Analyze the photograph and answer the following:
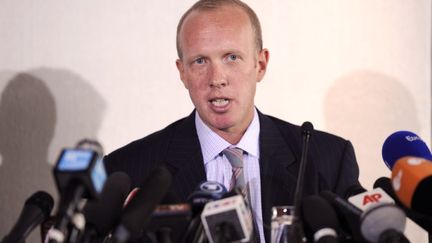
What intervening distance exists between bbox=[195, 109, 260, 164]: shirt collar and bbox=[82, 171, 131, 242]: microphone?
3.65 feet

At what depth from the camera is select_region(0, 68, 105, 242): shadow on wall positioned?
3.07 meters

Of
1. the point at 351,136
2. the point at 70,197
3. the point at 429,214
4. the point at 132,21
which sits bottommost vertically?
the point at 351,136

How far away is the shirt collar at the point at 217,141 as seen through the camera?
8.88 ft

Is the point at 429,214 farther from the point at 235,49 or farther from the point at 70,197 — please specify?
the point at 235,49

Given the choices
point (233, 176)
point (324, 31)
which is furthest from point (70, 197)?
point (324, 31)

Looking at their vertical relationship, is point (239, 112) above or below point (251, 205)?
above

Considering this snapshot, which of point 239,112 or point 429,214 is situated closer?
point 429,214

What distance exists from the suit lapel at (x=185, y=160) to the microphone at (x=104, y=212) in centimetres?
93

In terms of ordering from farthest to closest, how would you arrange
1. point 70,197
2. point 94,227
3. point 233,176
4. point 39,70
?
point 39,70
point 233,176
point 94,227
point 70,197

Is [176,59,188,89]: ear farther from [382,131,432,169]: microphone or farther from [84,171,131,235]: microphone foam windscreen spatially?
[84,171,131,235]: microphone foam windscreen

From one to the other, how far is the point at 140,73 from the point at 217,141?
652mm

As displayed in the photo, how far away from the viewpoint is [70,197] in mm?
1259

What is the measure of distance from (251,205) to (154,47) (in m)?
1.02

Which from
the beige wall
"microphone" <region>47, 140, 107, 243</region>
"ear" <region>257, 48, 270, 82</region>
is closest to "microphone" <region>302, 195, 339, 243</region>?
"microphone" <region>47, 140, 107, 243</region>
